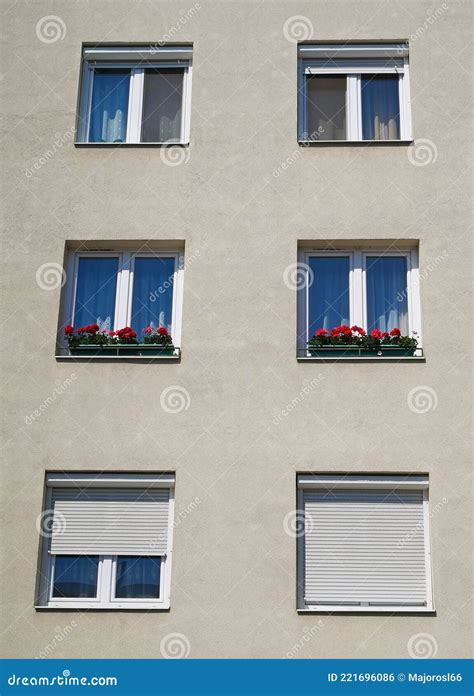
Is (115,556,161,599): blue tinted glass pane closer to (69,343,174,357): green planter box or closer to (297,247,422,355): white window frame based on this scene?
(69,343,174,357): green planter box

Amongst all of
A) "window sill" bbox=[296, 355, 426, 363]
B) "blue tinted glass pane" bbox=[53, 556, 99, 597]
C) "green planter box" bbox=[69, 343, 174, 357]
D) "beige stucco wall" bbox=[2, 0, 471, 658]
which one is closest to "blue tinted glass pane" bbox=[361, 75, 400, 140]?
"beige stucco wall" bbox=[2, 0, 471, 658]

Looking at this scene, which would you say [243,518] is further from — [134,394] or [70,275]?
[70,275]

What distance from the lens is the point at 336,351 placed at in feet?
44.5

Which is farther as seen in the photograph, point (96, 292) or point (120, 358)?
point (96, 292)

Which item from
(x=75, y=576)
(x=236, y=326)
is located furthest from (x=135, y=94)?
(x=75, y=576)

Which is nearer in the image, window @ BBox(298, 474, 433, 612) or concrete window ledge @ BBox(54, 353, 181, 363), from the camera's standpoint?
window @ BBox(298, 474, 433, 612)

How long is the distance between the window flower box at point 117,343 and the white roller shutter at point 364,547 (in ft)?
8.59

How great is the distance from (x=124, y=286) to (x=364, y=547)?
4.54 meters

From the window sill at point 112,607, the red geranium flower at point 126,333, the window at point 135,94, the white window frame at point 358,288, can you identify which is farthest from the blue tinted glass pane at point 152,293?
the window sill at point 112,607

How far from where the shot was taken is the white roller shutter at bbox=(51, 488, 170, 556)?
1289 cm

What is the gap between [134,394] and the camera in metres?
Result: 13.3

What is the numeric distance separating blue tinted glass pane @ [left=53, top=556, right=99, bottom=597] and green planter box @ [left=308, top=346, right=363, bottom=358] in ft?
12.0

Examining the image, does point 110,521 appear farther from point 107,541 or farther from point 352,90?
point 352,90
